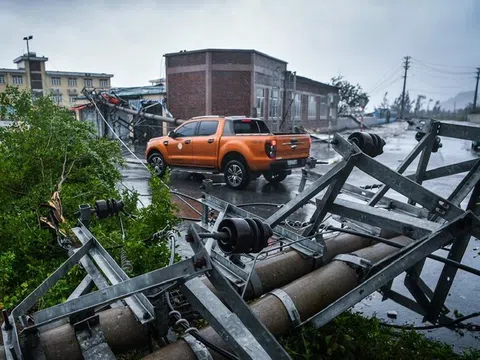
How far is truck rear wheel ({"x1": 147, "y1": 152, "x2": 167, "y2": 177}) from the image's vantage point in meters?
12.4

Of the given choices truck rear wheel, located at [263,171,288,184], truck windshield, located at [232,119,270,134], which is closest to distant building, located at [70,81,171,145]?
truck windshield, located at [232,119,270,134]

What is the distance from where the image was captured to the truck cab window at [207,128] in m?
10.9

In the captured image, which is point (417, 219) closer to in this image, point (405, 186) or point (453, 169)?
point (405, 186)

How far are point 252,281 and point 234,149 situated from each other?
7294mm

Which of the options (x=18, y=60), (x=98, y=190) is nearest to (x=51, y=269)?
(x=98, y=190)

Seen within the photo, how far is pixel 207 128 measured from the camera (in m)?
11.1

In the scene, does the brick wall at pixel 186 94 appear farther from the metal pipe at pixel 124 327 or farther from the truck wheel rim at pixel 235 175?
the metal pipe at pixel 124 327

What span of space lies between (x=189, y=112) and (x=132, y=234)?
2231 cm

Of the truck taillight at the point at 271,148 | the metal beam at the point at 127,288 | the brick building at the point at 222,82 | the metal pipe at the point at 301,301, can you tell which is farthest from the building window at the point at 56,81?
the metal beam at the point at 127,288

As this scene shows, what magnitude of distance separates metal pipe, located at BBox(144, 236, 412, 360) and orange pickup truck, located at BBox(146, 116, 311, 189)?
6.67 m

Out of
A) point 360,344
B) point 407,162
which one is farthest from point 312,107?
point 360,344

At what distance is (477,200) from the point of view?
398cm

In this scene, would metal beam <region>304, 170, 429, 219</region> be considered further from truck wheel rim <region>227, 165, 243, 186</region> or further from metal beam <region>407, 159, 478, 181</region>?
truck wheel rim <region>227, 165, 243, 186</region>

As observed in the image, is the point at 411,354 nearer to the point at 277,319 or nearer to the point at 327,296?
the point at 327,296
